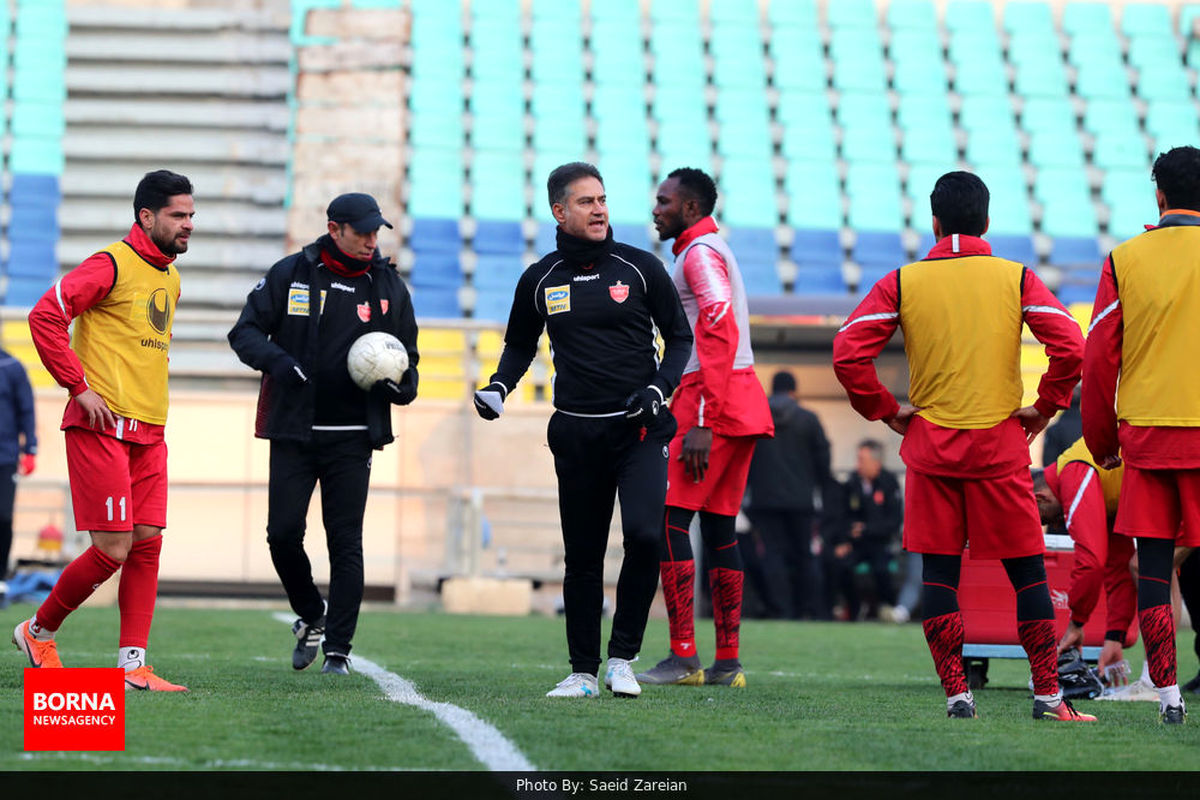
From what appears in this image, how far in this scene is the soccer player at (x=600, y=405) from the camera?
20.5ft

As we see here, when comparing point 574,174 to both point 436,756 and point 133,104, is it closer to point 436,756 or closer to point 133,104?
point 436,756

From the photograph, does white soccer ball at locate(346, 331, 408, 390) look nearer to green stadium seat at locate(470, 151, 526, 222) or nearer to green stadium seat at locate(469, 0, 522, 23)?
green stadium seat at locate(470, 151, 526, 222)

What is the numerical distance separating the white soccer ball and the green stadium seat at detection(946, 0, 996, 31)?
1981 cm

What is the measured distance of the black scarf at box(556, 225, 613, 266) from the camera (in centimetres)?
632

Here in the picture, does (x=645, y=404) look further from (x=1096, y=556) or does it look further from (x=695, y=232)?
(x=1096, y=556)

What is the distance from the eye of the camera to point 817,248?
2108 centimetres

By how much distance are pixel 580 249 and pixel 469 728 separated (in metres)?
2.05

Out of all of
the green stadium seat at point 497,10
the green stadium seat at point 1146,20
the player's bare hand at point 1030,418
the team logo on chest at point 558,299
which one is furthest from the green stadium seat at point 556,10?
the player's bare hand at point 1030,418

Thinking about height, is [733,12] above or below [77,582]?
above

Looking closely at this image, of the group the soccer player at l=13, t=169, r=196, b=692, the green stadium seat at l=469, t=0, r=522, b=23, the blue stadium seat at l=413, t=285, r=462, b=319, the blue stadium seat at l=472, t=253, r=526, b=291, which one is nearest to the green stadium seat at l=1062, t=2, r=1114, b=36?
the green stadium seat at l=469, t=0, r=522, b=23

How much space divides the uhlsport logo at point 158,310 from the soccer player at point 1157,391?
3.52 metres

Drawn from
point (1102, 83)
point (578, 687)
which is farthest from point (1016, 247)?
point (578, 687)

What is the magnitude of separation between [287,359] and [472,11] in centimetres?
1770
